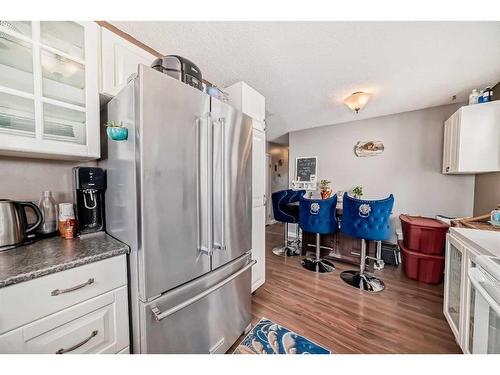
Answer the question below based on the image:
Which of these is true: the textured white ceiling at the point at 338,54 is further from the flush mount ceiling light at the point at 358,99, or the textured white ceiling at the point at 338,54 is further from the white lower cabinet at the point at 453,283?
the white lower cabinet at the point at 453,283

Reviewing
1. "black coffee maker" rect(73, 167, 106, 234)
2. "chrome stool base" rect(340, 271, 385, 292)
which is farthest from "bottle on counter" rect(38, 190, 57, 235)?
"chrome stool base" rect(340, 271, 385, 292)

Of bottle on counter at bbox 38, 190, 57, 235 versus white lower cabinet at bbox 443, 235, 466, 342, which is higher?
bottle on counter at bbox 38, 190, 57, 235

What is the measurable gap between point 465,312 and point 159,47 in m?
3.02

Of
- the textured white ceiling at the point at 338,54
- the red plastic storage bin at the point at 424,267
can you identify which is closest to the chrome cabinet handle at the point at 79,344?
the textured white ceiling at the point at 338,54

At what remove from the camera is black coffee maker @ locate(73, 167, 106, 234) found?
1.12 metres

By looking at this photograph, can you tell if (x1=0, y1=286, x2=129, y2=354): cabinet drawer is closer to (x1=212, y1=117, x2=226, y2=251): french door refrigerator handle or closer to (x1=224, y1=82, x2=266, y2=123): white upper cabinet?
(x1=212, y1=117, x2=226, y2=251): french door refrigerator handle

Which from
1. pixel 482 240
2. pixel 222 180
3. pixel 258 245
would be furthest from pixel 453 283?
pixel 222 180

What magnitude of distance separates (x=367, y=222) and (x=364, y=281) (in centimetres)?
76

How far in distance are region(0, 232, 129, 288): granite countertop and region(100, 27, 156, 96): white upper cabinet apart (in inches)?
38.7

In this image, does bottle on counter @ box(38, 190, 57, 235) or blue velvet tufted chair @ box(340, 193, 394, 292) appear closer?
bottle on counter @ box(38, 190, 57, 235)

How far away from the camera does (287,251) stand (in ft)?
10.1

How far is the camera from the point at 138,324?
2.92 ft

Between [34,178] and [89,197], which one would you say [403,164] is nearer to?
[89,197]
